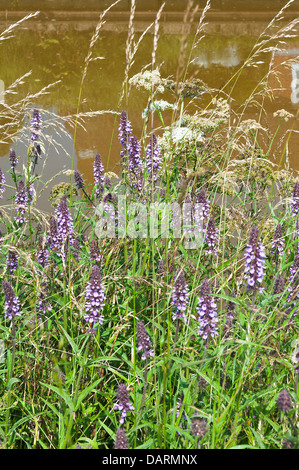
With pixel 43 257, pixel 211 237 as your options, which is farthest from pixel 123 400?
pixel 43 257

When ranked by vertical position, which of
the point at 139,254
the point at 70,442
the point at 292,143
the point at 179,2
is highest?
the point at 179,2

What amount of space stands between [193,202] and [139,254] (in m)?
0.44

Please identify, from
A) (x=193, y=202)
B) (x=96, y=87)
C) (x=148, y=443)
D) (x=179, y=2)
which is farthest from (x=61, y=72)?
(x=148, y=443)

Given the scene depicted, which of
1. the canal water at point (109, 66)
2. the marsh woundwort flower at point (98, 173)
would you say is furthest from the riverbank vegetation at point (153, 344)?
the canal water at point (109, 66)

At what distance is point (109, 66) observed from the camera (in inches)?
368

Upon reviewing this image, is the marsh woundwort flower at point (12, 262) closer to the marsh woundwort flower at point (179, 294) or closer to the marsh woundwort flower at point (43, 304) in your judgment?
the marsh woundwort flower at point (43, 304)

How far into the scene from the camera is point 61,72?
9.09 metres

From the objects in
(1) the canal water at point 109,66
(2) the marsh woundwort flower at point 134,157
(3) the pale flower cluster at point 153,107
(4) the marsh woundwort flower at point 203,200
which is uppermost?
(1) the canal water at point 109,66

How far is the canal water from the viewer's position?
6430mm

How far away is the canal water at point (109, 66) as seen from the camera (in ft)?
21.1

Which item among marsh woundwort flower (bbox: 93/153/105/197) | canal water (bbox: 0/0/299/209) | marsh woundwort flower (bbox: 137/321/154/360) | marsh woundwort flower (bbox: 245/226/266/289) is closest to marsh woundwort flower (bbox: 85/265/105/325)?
marsh woundwort flower (bbox: 137/321/154/360)

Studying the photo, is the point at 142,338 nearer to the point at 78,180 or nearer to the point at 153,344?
the point at 153,344

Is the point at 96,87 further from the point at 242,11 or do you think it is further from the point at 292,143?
the point at 242,11

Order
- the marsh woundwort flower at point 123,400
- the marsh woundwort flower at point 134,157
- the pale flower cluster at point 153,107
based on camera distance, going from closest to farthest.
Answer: the marsh woundwort flower at point 123,400
the pale flower cluster at point 153,107
the marsh woundwort flower at point 134,157
